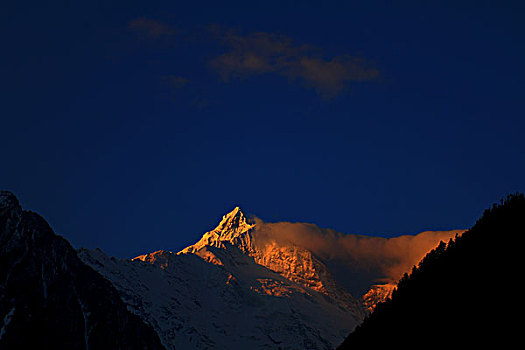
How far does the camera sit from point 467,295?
146m

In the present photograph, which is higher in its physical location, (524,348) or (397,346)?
(397,346)

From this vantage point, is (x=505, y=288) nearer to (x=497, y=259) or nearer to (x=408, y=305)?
(x=497, y=259)

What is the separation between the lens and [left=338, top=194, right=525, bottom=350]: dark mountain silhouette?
Result: 130375 mm

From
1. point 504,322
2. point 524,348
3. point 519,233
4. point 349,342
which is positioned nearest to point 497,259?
point 519,233

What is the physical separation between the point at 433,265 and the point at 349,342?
29.1 meters

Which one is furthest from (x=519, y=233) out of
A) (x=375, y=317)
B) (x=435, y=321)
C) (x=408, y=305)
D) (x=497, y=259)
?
(x=375, y=317)

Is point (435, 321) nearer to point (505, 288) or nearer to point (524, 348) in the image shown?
point (505, 288)

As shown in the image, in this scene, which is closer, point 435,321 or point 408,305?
point 435,321

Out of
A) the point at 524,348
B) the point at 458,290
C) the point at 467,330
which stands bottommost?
the point at 524,348

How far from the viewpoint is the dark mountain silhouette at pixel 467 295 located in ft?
428

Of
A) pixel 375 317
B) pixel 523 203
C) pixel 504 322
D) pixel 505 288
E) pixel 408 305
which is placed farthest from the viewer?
pixel 375 317

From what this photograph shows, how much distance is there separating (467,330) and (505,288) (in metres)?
7.86

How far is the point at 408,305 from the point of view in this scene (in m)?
168

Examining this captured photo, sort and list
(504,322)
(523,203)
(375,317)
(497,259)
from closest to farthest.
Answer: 1. (504,322)
2. (497,259)
3. (523,203)
4. (375,317)
